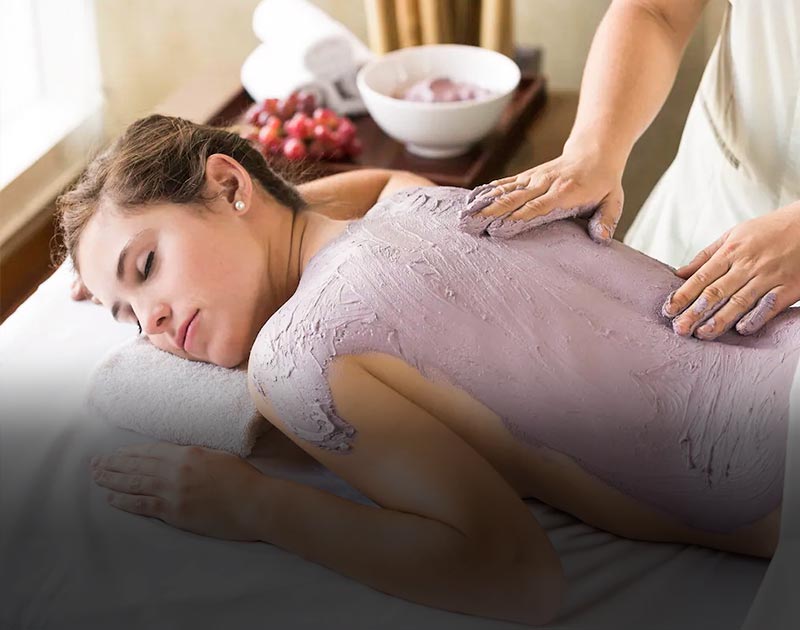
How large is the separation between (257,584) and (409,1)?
897 mm

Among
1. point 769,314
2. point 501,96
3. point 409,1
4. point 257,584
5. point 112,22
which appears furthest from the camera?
point 112,22

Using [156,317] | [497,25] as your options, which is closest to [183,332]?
[156,317]

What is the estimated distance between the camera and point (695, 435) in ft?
1.59

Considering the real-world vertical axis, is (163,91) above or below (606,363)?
below

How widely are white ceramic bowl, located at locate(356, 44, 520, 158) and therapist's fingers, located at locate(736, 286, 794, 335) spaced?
1.68 feet

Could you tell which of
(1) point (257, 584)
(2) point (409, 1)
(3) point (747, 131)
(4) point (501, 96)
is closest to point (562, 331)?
(1) point (257, 584)

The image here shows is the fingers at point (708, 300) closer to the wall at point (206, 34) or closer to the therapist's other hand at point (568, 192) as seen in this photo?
the therapist's other hand at point (568, 192)

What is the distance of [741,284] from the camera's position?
0.57m

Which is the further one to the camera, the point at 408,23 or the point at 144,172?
the point at 408,23

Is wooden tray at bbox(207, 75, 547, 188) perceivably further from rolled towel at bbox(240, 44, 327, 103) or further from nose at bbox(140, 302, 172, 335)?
nose at bbox(140, 302, 172, 335)

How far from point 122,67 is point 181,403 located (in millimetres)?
820

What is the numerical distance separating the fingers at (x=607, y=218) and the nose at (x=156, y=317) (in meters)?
0.26

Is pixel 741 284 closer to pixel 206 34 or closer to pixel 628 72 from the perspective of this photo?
pixel 628 72

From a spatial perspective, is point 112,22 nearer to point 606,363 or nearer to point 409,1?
point 409,1
